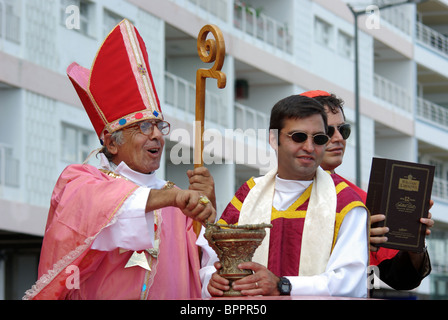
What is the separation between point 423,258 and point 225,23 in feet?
66.1

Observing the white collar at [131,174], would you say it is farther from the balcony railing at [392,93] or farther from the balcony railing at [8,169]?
the balcony railing at [392,93]

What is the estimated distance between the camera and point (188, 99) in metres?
→ 23.7

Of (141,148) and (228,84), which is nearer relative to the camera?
(141,148)

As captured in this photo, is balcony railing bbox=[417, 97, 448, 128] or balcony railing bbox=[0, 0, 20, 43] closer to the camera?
balcony railing bbox=[0, 0, 20, 43]

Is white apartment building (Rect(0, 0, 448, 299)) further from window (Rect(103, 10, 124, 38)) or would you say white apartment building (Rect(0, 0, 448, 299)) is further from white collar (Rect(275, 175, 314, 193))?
white collar (Rect(275, 175, 314, 193))

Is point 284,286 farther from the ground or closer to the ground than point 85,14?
closer to the ground

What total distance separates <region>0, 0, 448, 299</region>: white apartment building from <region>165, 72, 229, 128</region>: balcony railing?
0.12ft

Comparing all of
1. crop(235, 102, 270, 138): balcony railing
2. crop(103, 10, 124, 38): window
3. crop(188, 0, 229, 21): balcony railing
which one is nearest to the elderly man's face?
crop(103, 10, 124, 38): window

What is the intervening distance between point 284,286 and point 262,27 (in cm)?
2345

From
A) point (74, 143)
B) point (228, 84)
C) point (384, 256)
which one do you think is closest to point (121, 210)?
point (384, 256)

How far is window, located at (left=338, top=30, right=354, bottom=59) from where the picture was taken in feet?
104

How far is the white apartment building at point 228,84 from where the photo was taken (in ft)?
61.3

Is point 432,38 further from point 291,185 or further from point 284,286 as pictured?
point 284,286
